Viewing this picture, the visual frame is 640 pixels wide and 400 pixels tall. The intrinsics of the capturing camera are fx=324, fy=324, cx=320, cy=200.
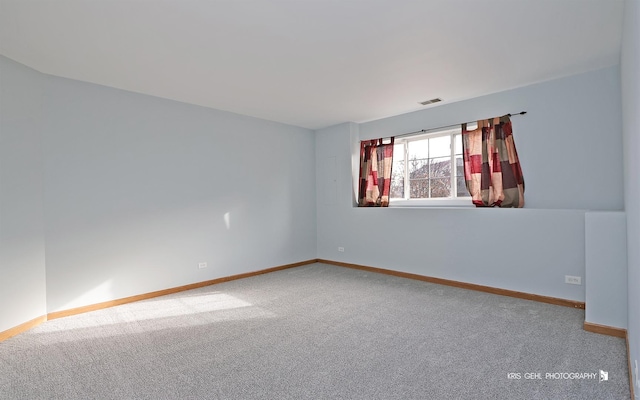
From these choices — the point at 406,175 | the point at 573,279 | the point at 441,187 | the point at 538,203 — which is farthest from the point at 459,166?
the point at 573,279

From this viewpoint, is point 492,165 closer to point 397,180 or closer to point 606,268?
point 397,180

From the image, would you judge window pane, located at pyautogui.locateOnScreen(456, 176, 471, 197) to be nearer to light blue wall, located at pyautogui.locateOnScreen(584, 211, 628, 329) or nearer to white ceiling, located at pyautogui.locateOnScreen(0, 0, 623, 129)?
white ceiling, located at pyautogui.locateOnScreen(0, 0, 623, 129)

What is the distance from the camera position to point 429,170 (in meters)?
4.98

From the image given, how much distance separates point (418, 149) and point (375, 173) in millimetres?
793

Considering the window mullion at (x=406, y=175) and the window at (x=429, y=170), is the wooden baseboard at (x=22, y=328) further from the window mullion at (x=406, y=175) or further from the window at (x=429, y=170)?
the window mullion at (x=406, y=175)

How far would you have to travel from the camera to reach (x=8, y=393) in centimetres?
205

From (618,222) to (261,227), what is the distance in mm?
4346

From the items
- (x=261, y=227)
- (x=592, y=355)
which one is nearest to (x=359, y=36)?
(x=592, y=355)

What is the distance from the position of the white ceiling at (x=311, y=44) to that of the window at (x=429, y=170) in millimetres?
894

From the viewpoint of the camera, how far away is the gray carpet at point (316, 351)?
2.04 meters

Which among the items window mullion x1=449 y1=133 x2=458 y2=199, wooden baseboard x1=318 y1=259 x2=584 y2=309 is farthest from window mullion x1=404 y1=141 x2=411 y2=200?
wooden baseboard x1=318 y1=259 x2=584 y2=309

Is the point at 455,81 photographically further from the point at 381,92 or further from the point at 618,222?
the point at 618,222

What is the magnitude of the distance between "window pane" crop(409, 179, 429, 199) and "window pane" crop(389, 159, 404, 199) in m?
0.17

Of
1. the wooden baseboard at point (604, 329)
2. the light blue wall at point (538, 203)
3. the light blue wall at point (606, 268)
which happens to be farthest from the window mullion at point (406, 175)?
→ the wooden baseboard at point (604, 329)
